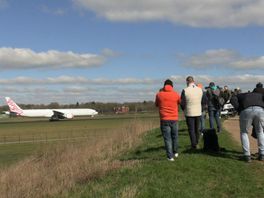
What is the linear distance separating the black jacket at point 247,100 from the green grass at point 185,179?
4.72 feet

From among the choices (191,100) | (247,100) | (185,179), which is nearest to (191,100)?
(191,100)

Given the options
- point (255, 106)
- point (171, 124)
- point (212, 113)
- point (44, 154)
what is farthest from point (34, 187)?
point (44, 154)

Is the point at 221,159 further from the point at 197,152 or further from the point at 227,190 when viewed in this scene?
the point at 227,190

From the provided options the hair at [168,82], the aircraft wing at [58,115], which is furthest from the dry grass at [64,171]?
the aircraft wing at [58,115]

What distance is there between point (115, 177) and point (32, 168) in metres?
9.01

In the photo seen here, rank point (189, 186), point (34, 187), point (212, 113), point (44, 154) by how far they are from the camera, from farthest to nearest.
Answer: point (44, 154), point (212, 113), point (34, 187), point (189, 186)

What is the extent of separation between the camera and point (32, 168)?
1955 cm

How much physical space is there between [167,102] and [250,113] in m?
2.06

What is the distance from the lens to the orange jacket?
1209cm

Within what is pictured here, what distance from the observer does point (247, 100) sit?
12.0 m

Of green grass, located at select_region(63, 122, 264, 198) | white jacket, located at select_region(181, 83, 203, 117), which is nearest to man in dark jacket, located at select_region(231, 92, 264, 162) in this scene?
green grass, located at select_region(63, 122, 264, 198)

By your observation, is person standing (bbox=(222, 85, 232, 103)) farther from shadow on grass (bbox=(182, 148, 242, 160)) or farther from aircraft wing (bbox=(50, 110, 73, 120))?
aircraft wing (bbox=(50, 110, 73, 120))

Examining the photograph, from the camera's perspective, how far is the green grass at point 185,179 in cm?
951

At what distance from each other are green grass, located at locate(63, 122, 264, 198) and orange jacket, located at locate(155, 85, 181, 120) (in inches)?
46.1
